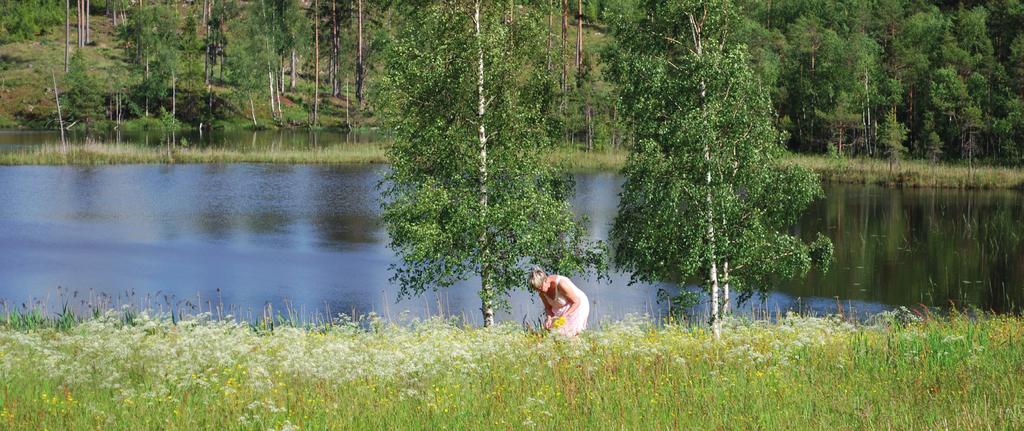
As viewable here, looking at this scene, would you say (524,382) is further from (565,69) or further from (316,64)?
(316,64)

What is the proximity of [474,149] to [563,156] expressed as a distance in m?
34.9

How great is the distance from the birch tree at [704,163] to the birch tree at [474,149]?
7.25 feet

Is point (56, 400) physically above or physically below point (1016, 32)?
below

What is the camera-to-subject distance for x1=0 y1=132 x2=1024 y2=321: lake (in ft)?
103

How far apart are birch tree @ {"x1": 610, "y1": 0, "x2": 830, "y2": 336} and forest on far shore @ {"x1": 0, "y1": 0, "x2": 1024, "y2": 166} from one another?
11.9 ft

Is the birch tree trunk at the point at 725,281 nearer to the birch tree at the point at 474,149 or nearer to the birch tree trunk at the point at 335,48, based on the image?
the birch tree at the point at 474,149

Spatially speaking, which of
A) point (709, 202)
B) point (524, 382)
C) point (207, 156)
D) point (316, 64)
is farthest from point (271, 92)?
point (524, 382)

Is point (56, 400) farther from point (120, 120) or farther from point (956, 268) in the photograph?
point (120, 120)

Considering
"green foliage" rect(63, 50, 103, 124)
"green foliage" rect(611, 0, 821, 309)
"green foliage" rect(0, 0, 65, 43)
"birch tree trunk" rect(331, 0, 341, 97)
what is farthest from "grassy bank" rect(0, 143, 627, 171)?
"green foliage" rect(0, 0, 65, 43)

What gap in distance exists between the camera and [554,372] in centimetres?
1220

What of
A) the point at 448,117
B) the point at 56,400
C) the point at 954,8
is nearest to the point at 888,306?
the point at 448,117

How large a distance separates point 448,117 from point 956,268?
21027 millimetres

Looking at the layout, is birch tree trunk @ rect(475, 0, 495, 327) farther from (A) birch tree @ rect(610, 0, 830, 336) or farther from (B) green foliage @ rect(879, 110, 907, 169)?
(B) green foliage @ rect(879, 110, 907, 169)

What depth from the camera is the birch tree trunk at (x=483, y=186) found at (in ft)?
82.0
